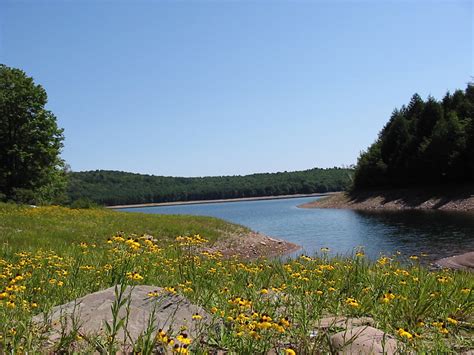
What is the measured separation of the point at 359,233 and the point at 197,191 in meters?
151

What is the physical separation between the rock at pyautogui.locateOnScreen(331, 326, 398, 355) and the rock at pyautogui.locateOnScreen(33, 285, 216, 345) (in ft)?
4.17

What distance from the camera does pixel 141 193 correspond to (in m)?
161

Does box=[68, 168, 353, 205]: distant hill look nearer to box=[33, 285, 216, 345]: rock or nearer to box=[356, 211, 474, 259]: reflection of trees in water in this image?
box=[356, 211, 474, 259]: reflection of trees in water

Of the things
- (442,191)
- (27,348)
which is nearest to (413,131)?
(442,191)

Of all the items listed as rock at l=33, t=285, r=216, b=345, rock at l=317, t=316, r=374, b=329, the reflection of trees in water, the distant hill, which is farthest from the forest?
the distant hill

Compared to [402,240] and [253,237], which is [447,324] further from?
[253,237]

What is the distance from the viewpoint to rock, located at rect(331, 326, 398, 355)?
149 inches

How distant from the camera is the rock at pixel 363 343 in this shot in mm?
3783

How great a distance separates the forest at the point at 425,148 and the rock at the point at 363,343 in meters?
57.7

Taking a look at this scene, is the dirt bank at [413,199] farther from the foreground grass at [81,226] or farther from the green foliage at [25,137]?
the green foliage at [25,137]

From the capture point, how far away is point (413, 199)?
58219 millimetres

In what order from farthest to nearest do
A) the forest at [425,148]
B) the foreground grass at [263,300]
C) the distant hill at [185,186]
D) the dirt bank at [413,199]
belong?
the distant hill at [185,186] < the forest at [425,148] < the dirt bank at [413,199] < the foreground grass at [263,300]

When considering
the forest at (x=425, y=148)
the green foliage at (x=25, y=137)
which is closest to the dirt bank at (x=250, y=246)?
the green foliage at (x=25, y=137)

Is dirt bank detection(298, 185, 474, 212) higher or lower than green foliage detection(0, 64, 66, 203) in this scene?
lower
